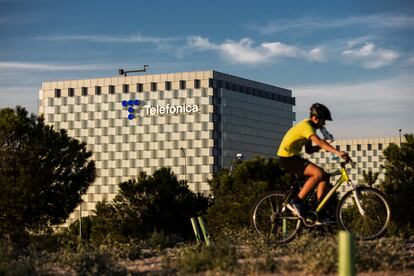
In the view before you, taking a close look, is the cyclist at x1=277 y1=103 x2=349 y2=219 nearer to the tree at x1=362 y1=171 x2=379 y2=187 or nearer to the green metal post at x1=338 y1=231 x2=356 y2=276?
the green metal post at x1=338 y1=231 x2=356 y2=276

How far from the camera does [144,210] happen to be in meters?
47.8

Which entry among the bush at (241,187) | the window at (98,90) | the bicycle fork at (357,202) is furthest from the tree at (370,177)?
the window at (98,90)

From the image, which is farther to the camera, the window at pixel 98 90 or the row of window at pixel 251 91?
the window at pixel 98 90

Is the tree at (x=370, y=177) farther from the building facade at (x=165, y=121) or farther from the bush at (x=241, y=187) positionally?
the building facade at (x=165, y=121)

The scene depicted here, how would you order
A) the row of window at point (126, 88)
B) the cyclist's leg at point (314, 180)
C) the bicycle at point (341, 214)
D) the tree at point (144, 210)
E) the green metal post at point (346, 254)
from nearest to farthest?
the green metal post at point (346, 254), the bicycle at point (341, 214), the cyclist's leg at point (314, 180), the tree at point (144, 210), the row of window at point (126, 88)

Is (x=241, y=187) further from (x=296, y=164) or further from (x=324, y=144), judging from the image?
(x=324, y=144)

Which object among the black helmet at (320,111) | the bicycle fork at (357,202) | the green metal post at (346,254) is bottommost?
the green metal post at (346,254)

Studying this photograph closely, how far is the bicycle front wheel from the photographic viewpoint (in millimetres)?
12359

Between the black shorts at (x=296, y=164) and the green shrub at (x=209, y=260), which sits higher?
the black shorts at (x=296, y=164)

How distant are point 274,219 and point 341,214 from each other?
45.6 inches

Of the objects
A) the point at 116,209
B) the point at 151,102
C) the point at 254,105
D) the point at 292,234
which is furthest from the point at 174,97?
the point at 292,234

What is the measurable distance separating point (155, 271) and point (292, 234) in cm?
269

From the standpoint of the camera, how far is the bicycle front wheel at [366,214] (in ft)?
40.5

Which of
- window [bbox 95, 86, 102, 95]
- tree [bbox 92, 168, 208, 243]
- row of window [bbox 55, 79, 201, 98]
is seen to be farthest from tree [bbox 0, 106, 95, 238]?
window [bbox 95, 86, 102, 95]
